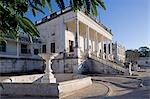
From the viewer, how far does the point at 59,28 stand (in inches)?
1395

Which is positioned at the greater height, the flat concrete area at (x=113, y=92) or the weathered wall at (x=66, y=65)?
the weathered wall at (x=66, y=65)

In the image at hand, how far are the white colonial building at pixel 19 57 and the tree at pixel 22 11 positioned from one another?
26577 millimetres

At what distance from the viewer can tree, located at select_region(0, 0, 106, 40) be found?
68.2 inches

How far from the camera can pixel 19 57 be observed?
32.8 m

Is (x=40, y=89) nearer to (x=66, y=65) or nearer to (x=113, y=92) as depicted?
(x=113, y=92)

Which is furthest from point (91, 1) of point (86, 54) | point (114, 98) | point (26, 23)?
point (86, 54)

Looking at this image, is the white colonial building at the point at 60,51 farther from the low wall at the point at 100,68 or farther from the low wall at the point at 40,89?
the low wall at the point at 40,89

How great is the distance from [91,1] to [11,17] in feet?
1.91

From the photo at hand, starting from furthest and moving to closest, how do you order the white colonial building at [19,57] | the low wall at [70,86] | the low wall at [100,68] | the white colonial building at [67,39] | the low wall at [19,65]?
the white colonial building at [67,39]
the low wall at [100,68]
the white colonial building at [19,57]
the low wall at [19,65]
the low wall at [70,86]

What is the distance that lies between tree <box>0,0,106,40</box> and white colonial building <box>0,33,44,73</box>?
26.6 metres

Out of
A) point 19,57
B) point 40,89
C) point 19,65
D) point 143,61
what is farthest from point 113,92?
point 143,61

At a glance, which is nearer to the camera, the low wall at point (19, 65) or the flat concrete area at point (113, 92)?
the flat concrete area at point (113, 92)

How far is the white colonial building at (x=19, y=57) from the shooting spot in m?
30.2

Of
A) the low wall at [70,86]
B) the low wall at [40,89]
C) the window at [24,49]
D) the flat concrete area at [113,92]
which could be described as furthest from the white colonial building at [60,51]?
the low wall at [40,89]
